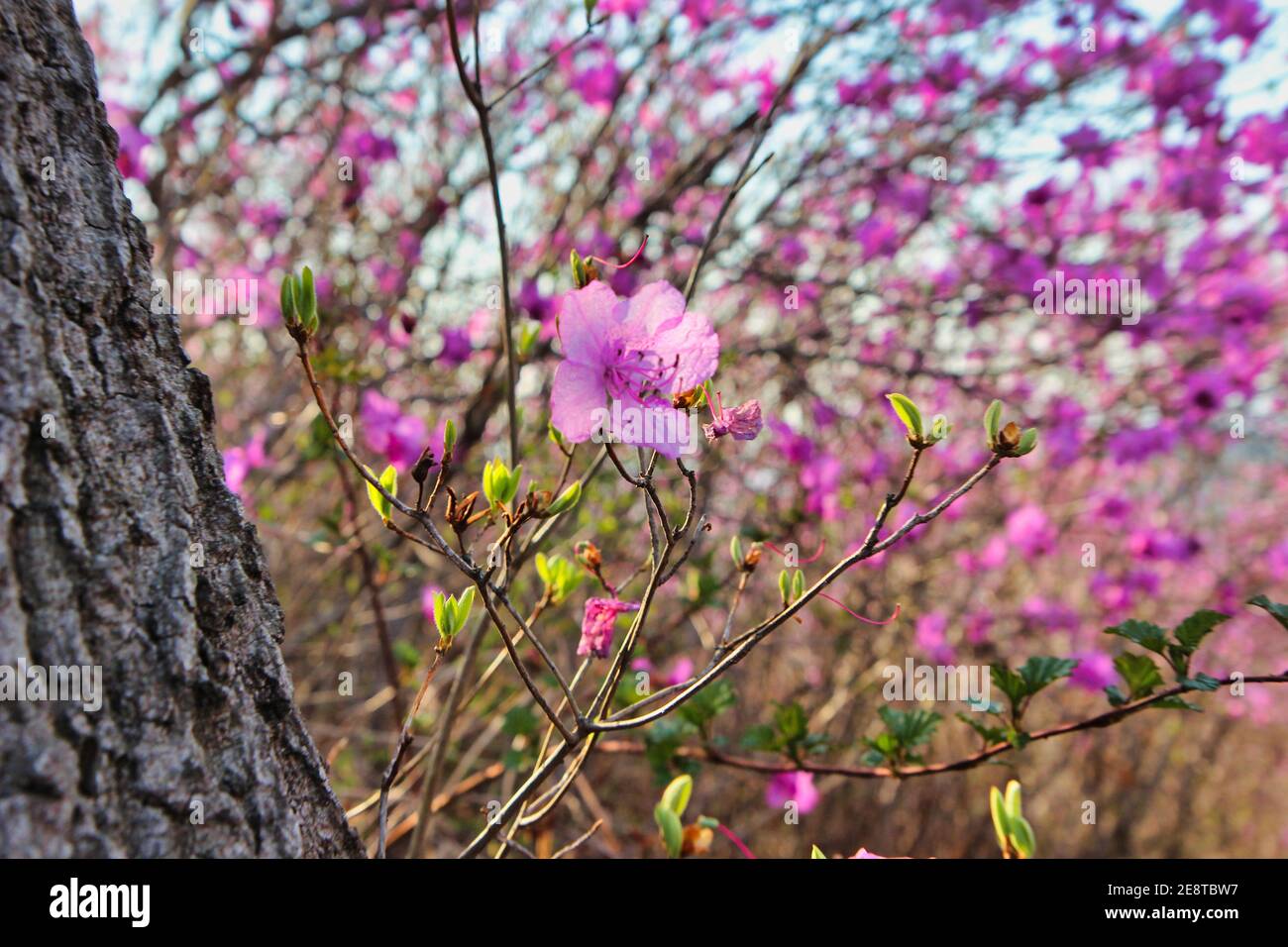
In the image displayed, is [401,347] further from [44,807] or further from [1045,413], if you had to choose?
[1045,413]

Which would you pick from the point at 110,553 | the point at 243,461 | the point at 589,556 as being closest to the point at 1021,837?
the point at 589,556

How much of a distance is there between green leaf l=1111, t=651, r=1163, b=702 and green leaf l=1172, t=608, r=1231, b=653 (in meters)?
0.07

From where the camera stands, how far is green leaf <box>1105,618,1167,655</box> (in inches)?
40.1

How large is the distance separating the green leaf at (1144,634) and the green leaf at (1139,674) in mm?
65

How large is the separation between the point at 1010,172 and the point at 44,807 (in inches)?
132

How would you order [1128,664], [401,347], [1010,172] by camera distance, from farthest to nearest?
[1010,172] → [401,347] → [1128,664]

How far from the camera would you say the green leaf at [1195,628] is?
101cm

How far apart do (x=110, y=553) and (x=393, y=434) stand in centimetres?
124

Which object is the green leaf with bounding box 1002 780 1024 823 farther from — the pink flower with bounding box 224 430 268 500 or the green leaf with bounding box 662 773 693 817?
the pink flower with bounding box 224 430 268 500

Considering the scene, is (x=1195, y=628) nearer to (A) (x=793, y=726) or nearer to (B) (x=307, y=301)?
(A) (x=793, y=726)

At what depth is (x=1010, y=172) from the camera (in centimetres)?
308

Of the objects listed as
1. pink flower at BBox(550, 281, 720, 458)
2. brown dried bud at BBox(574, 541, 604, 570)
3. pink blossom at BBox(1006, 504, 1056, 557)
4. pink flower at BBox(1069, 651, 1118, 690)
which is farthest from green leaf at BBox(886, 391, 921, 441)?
pink blossom at BBox(1006, 504, 1056, 557)
